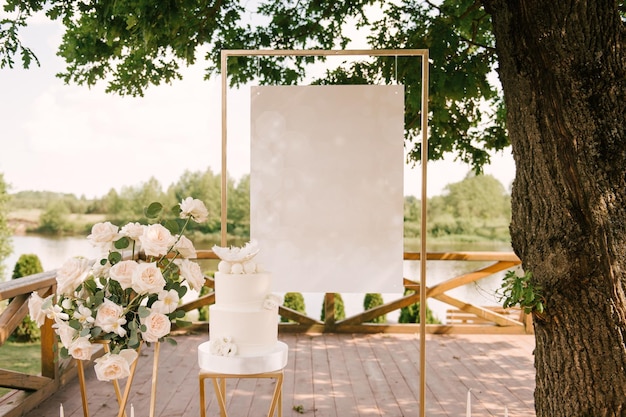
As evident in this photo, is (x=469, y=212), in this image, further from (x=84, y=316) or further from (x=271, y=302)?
(x=84, y=316)

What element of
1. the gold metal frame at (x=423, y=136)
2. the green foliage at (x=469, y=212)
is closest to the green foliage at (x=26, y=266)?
the gold metal frame at (x=423, y=136)

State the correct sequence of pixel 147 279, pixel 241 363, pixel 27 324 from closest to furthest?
pixel 147 279 → pixel 241 363 → pixel 27 324

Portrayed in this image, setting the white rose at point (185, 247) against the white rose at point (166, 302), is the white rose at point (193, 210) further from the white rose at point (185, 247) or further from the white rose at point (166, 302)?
the white rose at point (166, 302)

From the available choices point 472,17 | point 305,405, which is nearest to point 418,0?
point 472,17

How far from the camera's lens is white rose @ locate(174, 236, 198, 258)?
238cm

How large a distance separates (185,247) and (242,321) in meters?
0.43

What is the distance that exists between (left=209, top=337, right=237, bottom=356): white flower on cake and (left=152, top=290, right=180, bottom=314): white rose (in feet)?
1.30

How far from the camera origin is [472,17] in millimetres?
4387

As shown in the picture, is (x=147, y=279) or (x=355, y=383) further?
(x=355, y=383)

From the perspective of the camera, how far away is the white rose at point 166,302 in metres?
2.21

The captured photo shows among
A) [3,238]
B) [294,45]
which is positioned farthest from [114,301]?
[3,238]

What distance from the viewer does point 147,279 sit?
2129mm

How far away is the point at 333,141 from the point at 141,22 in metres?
1.20

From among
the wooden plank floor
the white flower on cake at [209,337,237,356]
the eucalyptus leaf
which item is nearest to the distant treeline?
the wooden plank floor
